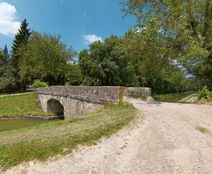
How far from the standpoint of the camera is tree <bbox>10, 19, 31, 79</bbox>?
3602cm

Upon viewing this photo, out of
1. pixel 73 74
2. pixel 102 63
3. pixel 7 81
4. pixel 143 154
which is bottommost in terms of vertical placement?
pixel 143 154

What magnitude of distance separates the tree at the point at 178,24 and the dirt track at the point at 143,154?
5.75 m

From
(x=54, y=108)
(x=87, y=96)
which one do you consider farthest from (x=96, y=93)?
(x=54, y=108)

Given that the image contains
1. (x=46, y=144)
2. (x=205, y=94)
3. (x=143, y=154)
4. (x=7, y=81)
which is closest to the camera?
(x=143, y=154)

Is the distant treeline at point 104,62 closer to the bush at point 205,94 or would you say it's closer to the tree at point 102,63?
the tree at point 102,63

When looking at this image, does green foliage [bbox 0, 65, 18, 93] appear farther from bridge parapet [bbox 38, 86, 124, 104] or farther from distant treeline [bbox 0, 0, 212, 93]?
bridge parapet [bbox 38, 86, 124, 104]

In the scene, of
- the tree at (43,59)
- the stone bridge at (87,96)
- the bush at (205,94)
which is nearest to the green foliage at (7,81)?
the tree at (43,59)

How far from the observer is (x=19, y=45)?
37406mm

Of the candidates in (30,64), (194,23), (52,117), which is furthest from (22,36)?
(194,23)

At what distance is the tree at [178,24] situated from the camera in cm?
1037

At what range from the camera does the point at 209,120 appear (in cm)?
724

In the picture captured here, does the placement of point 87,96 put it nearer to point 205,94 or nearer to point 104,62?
point 205,94

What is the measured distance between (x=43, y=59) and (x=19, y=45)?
321 inches

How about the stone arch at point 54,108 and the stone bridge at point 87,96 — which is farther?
the stone arch at point 54,108
